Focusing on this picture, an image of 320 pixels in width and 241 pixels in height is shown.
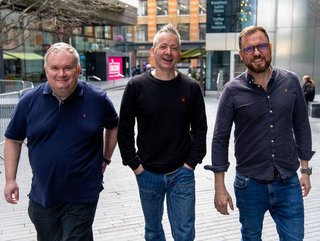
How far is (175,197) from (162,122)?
0.60 metres

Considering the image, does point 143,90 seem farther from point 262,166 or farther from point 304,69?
point 304,69

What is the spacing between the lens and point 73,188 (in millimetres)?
2752

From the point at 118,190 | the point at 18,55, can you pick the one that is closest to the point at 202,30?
the point at 18,55

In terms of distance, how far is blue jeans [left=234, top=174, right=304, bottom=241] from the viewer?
278cm

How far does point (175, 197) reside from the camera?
3094 millimetres

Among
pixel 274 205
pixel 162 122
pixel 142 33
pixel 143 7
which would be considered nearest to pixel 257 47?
pixel 162 122

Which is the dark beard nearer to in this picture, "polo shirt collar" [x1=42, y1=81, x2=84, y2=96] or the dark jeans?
"polo shirt collar" [x1=42, y1=81, x2=84, y2=96]

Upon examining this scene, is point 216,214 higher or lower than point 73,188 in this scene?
lower

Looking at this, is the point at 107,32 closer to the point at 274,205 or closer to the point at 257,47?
the point at 257,47

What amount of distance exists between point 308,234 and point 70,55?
313cm

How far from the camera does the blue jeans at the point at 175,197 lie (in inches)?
121

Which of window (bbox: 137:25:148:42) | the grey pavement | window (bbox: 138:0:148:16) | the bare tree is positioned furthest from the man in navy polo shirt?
window (bbox: 138:0:148:16)

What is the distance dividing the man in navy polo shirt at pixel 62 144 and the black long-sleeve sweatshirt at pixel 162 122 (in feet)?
0.99

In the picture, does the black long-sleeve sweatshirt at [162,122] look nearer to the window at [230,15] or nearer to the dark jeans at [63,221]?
the dark jeans at [63,221]
